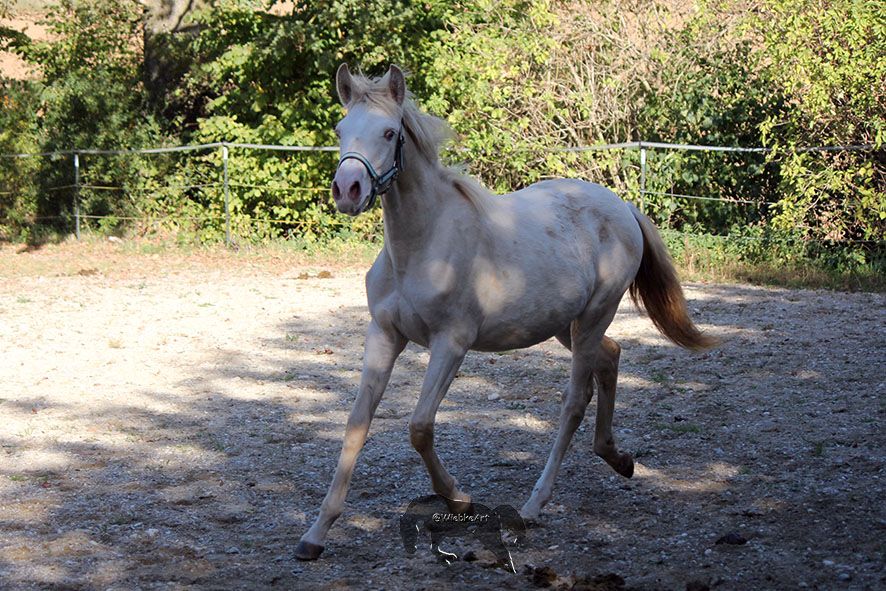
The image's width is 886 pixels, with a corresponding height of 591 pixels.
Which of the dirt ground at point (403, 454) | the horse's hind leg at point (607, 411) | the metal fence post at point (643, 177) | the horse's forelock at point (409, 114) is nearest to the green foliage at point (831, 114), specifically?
the metal fence post at point (643, 177)

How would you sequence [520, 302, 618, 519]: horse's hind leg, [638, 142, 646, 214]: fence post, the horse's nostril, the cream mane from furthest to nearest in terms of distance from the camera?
[638, 142, 646, 214]: fence post, [520, 302, 618, 519]: horse's hind leg, the cream mane, the horse's nostril

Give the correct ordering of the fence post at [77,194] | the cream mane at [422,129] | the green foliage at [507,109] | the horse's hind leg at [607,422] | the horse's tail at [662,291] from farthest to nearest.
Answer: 1. the fence post at [77,194]
2. the green foliage at [507,109]
3. the horse's tail at [662,291]
4. the horse's hind leg at [607,422]
5. the cream mane at [422,129]

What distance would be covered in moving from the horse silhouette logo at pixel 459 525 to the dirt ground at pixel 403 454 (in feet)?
0.24

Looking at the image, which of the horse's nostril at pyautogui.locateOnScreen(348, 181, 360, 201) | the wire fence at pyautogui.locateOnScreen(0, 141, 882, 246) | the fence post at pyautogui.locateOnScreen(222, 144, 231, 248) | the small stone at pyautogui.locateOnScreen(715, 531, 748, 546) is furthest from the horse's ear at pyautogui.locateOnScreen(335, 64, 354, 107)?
the fence post at pyautogui.locateOnScreen(222, 144, 231, 248)

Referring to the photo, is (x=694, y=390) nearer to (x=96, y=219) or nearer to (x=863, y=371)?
(x=863, y=371)

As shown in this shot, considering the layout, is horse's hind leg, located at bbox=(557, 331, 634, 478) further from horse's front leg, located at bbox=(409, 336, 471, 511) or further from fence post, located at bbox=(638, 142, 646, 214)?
fence post, located at bbox=(638, 142, 646, 214)

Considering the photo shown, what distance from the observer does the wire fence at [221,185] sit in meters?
13.7

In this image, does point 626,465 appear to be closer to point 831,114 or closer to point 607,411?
point 607,411

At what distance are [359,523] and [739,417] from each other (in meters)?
2.91

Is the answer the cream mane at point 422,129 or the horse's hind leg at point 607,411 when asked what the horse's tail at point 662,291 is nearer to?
the horse's hind leg at point 607,411

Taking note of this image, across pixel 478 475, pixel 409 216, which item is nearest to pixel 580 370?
pixel 478 475

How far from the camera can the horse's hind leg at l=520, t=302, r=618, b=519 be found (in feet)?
17.0

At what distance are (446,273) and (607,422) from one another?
1380 millimetres

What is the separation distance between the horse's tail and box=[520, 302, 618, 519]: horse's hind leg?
2.00 feet
